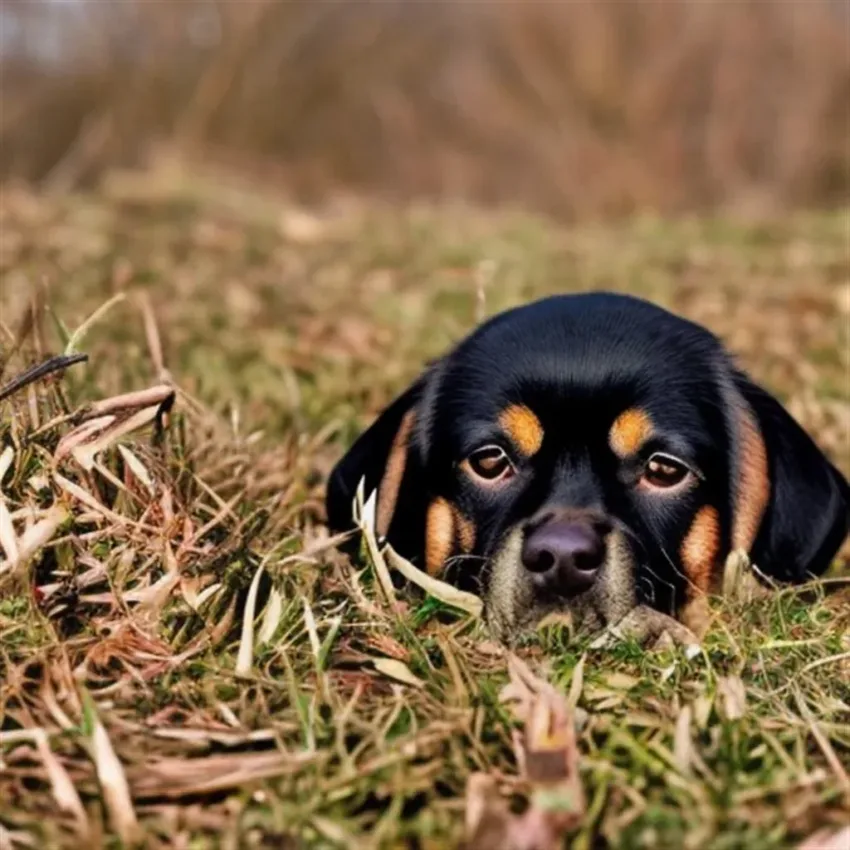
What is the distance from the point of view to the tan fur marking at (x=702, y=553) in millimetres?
3771

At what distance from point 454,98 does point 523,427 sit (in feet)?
56.5

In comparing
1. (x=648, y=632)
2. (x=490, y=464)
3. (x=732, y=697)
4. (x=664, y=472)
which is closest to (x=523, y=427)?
(x=490, y=464)

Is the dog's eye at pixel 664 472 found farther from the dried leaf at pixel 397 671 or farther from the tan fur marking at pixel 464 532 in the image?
the dried leaf at pixel 397 671

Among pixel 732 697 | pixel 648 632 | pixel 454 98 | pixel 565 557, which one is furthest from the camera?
pixel 454 98

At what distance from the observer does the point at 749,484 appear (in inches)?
158

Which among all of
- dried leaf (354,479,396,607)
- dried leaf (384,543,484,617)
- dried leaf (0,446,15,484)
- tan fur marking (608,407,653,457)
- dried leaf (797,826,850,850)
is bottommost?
dried leaf (797,826,850,850)

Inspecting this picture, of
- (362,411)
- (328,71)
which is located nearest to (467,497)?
(362,411)

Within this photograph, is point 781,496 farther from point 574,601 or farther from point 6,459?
point 6,459

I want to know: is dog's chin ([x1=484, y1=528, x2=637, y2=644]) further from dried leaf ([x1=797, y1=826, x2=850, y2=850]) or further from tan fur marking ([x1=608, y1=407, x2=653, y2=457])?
dried leaf ([x1=797, y1=826, x2=850, y2=850])

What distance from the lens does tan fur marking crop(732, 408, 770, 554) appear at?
3.97m

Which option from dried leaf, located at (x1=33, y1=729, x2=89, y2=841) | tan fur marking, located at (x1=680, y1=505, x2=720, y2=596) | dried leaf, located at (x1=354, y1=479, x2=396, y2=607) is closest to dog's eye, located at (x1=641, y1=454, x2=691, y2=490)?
tan fur marking, located at (x1=680, y1=505, x2=720, y2=596)

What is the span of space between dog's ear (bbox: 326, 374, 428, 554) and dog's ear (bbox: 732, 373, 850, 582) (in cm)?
91

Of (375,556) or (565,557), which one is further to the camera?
(375,556)

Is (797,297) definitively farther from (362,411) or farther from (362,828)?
(362,828)
